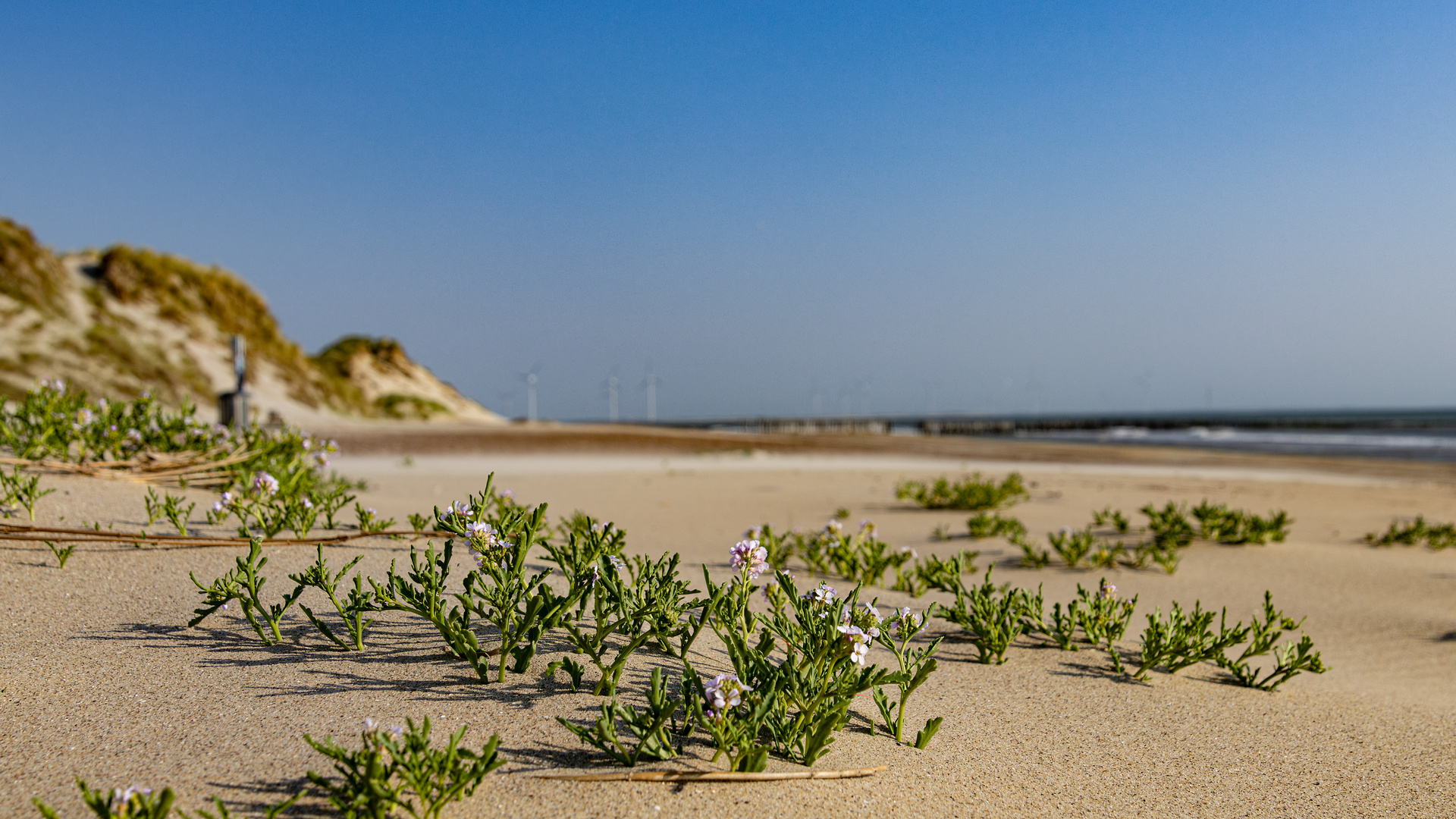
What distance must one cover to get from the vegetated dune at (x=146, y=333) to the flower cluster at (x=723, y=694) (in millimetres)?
23495

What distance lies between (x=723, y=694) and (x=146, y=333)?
36.6 m

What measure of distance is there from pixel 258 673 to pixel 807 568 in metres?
2.88

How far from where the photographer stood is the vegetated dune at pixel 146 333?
24.3 meters

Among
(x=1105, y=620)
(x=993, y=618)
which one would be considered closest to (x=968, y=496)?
(x=1105, y=620)

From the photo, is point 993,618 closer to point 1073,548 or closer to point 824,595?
point 824,595

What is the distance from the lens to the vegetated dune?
79.9 feet

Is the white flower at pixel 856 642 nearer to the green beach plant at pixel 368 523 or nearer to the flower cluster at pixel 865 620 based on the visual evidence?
the flower cluster at pixel 865 620

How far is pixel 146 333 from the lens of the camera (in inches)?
1193

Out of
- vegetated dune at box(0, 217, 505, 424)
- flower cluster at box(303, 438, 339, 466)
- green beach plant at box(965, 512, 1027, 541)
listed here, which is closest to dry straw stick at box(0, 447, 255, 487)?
flower cluster at box(303, 438, 339, 466)

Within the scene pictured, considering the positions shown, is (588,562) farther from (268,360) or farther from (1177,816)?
(268,360)

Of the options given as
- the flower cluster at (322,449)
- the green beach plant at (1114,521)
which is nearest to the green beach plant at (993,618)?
the flower cluster at (322,449)

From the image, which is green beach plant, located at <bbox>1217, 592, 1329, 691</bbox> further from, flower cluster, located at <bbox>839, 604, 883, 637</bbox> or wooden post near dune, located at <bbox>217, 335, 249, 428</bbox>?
wooden post near dune, located at <bbox>217, 335, 249, 428</bbox>

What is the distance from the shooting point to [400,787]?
138 centimetres

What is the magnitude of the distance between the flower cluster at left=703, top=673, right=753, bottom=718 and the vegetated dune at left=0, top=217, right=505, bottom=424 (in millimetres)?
23495
